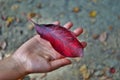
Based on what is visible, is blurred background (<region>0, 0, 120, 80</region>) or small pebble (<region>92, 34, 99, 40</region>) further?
small pebble (<region>92, 34, 99, 40</region>)

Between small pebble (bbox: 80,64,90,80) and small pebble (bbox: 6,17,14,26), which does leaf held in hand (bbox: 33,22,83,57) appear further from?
small pebble (bbox: 6,17,14,26)

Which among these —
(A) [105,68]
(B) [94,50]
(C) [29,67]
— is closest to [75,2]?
(B) [94,50]

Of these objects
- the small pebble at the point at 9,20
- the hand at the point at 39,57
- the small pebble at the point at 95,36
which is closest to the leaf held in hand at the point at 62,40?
the hand at the point at 39,57

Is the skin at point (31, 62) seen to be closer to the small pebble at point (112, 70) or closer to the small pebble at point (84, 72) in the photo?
the small pebble at point (84, 72)

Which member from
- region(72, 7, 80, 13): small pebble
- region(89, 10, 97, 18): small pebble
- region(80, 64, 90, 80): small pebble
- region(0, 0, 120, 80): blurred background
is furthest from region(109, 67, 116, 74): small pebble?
region(72, 7, 80, 13): small pebble

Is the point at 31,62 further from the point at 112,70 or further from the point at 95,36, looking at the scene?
the point at 95,36

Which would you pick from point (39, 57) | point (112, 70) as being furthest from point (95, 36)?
point (39, 57)
